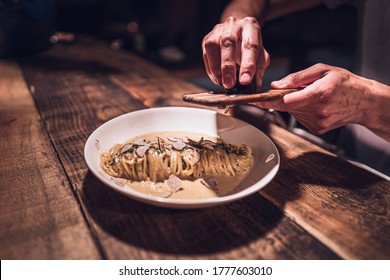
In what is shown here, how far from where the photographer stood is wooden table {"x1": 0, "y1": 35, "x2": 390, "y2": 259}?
894 millimetres

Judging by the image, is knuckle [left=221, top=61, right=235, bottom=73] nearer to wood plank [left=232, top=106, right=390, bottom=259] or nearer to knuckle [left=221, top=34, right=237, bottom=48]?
knuckle [left=221, top=34, right=237, bottom=48]

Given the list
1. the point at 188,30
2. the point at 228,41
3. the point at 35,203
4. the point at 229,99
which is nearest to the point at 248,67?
the point at 228,41

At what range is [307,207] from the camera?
107cm

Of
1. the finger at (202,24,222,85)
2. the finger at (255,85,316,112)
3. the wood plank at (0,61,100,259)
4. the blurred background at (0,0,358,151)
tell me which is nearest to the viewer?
the wood plank at (0,61,100,259)

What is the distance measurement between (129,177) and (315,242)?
651 millimetres

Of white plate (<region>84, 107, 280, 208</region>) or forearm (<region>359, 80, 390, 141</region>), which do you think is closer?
white plate (<region>84, 107, 280, 208</region>)

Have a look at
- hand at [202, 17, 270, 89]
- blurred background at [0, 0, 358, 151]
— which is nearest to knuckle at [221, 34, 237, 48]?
hand at [202, 17, 270, 89]

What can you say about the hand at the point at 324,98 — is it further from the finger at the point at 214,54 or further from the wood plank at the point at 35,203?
the wood plank at the point at 35,203

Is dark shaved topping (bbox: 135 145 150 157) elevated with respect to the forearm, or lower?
lower

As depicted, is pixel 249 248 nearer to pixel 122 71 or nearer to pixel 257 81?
pixel 257 81

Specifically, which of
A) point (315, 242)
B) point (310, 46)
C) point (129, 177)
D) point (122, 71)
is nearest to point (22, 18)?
point (122, 71)

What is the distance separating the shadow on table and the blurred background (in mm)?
3659

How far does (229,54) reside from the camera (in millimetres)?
1327

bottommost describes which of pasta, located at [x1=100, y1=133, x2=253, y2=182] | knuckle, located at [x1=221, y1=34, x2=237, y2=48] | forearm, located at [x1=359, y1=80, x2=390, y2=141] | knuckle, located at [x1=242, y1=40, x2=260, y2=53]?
pasta, located at [x1=100, y1=133, x2=253, y2=182]
